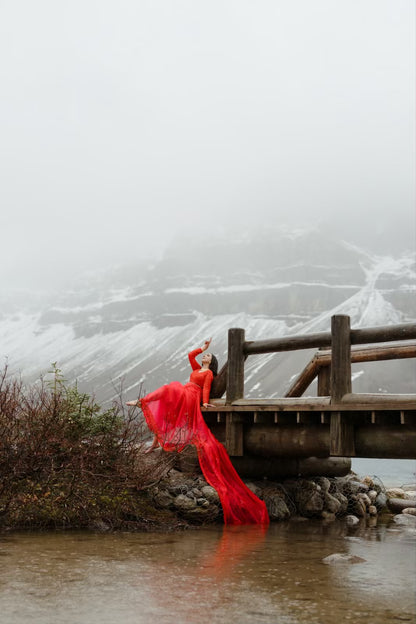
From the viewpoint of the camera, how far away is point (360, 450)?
8.36m

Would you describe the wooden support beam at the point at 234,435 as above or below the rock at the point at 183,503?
above

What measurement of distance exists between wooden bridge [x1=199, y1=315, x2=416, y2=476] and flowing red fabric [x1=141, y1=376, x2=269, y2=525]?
0.96 ft

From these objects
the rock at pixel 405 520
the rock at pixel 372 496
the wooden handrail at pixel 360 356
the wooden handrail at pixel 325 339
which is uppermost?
the wooden handrail at pixel 325 339

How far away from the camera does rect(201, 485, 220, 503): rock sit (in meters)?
9.46

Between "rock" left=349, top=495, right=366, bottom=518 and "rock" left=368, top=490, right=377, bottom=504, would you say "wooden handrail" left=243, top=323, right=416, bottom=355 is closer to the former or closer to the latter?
"rock" left=349, top=495, right=366, bottom=518

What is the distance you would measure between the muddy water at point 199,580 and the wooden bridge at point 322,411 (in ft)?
4.22

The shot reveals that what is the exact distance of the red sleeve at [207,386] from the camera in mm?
10531

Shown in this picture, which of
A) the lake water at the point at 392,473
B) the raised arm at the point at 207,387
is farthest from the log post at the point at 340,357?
the lake water at the point at 392,473

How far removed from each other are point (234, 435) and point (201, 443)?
54 cm

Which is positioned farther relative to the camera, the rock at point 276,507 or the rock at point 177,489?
the rock at point 276,507

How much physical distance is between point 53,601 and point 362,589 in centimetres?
238

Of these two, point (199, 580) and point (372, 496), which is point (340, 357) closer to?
point (199, 580)

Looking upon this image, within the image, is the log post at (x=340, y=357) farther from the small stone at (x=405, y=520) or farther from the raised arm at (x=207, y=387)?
the small stone at (x=405, y=520)

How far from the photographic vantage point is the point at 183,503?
923 cm
